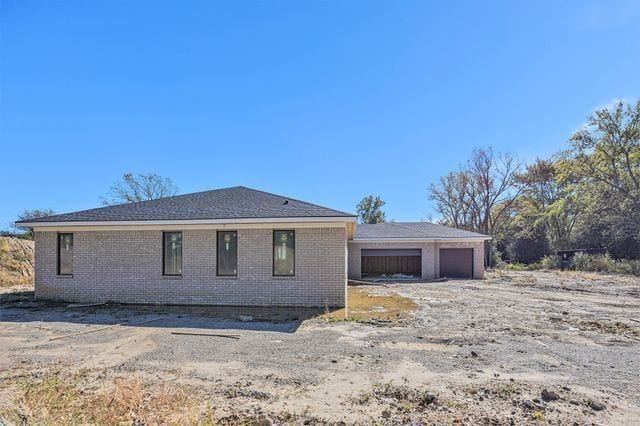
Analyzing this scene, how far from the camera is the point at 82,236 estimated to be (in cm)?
1120

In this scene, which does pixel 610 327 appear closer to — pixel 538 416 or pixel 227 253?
pixel 538 416

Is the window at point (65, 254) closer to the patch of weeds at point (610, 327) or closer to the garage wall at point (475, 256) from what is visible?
the patch of weeds at point (610, 327)

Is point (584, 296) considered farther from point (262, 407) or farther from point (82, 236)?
point (82, 236)

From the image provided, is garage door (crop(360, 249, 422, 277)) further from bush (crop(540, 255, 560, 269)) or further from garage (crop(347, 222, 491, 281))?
bush (crop(540, 255, 560, 269))

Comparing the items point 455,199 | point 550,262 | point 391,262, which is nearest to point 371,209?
point 455,199

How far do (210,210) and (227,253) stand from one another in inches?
61.0

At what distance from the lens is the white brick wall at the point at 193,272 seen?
10297 millimetres

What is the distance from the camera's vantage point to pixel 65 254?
1142 cm

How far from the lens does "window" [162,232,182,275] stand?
10.9 metres

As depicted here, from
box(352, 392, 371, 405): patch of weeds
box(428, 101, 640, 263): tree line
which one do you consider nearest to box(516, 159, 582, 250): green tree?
box(428, 101, 640, 263): tree line

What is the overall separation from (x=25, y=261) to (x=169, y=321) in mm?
14939

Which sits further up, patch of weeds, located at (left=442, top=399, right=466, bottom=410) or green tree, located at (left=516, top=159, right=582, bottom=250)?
green tree, located at (left=516, top=159, right=582, bottom=250)

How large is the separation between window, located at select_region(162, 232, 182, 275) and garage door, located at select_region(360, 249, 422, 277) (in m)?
13.6

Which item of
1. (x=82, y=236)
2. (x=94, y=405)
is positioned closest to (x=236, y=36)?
(x=82, y=236)
